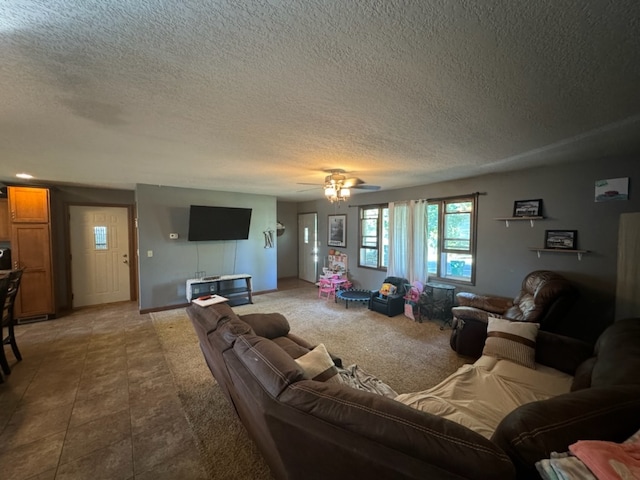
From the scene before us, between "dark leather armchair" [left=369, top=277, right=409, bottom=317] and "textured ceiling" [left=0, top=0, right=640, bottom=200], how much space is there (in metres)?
2.77

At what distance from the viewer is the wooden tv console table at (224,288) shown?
5.11 m

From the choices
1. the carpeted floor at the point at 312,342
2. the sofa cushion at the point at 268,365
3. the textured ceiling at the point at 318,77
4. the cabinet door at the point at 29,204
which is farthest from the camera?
the cabinet door at the point at 29,204

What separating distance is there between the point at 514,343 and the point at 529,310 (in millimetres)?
870

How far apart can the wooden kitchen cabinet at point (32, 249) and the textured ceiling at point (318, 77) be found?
7.98ft

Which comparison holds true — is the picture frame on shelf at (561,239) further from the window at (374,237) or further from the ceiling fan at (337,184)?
the window at (374,237)

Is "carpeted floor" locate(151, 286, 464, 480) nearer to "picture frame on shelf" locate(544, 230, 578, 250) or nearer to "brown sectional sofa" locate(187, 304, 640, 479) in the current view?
"brown sectional sofa" locate(187, 304, 640, 479)

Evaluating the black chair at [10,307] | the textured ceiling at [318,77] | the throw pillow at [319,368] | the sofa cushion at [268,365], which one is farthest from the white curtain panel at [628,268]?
the black chair at [10,307]

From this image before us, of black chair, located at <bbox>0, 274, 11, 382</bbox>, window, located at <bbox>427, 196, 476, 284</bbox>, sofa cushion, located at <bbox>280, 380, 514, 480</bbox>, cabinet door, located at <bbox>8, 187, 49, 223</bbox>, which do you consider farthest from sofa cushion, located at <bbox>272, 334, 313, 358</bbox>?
cabinet door, located at <bbox>8, 187, 49, 223</bbox>

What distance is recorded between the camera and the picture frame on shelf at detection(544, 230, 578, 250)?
127 inches

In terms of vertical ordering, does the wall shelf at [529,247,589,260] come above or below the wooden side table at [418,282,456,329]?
above

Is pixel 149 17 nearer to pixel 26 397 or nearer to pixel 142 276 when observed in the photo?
pixel 26 397

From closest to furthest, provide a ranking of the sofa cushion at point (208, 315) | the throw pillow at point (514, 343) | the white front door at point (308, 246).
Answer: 1. the sofa cushion at point (208, 315)
2. the throw pillow at point (514, 343)
3. the white front door at point (308, 246)

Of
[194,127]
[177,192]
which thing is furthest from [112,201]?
[194,127]

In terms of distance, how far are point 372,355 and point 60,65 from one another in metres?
3.56
